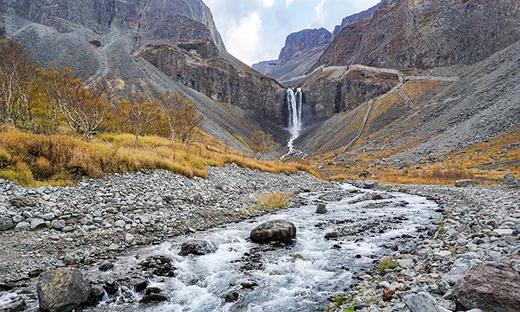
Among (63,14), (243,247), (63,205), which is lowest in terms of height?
(243,247)

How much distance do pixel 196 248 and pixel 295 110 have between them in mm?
151569

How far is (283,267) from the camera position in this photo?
11.8 metres

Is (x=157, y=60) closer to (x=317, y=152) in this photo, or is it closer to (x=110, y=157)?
(x=317, y=152)

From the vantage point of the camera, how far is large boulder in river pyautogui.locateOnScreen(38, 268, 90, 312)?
322 inches

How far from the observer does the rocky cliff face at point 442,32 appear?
112500 mm

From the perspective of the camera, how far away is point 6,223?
1230 cm

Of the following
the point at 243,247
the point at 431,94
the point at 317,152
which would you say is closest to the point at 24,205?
the point at 243,247

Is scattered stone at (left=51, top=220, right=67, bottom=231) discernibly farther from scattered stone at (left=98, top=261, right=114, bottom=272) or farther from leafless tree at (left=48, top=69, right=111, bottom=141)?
leafless tree at (left=48, top=69, right=111, bottom=141)

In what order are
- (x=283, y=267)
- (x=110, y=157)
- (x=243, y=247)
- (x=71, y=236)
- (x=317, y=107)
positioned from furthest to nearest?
1. (x=317, y=107)
2. (x=110, y=157)
3. (x=243, y=247)
4. (x=71, y=236)
5. (x=283, y=267)

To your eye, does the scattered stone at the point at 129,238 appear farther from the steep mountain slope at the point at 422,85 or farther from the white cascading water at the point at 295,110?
the white cascading water at the point at 295,110

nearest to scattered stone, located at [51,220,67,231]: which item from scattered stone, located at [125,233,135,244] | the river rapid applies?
scattered stone, located at [125,233,135,244]

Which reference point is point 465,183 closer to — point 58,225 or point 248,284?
point 248,284

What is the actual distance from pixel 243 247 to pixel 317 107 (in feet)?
464

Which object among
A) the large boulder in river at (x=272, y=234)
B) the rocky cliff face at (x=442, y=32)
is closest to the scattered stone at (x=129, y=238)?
the large boulder in river at (x=272, y=234)
